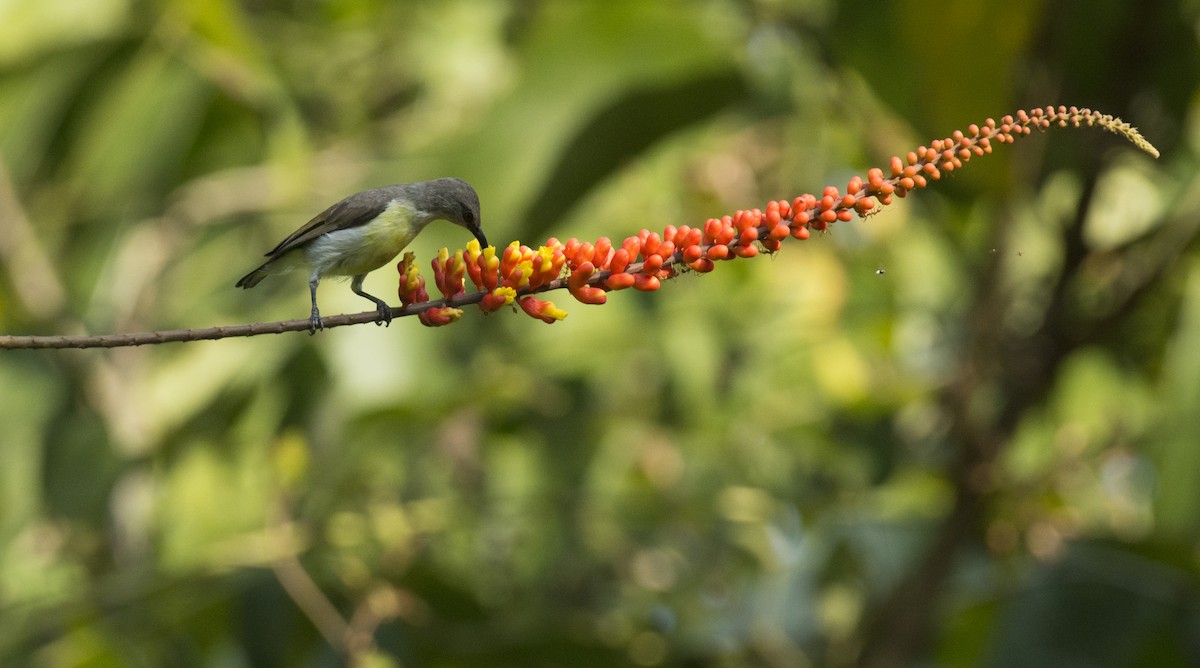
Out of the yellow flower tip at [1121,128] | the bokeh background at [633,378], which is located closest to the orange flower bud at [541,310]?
the yellow flower tip at [1121,128]

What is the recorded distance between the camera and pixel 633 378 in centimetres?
370

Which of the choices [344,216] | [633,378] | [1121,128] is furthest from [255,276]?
[633,378]

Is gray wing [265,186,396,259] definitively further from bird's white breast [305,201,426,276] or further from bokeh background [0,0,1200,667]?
bokeh background [0,0,1200,667]

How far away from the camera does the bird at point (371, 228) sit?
108 cm

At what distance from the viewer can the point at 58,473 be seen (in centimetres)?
255

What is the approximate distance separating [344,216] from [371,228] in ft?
0.16

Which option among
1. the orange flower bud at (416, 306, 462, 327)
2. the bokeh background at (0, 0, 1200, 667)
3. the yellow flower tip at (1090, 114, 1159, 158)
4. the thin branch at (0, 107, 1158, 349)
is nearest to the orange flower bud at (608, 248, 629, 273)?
the thin branch at (0, 107, 1158, 349)

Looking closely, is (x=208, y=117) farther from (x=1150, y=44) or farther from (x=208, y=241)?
(x=1150, y=44)

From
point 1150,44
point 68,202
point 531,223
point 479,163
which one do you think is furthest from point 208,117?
point 1150,44

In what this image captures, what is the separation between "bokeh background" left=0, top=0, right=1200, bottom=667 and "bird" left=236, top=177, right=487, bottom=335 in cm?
102

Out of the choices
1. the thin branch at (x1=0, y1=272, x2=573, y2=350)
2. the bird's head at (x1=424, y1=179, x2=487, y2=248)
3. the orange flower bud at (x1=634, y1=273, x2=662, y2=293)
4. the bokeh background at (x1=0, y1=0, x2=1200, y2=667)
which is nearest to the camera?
the thin branch at (x1=0, y1=272, x2=573, y2=350)

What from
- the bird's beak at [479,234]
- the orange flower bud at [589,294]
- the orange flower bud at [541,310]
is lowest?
the orange flower bud at [541,310]

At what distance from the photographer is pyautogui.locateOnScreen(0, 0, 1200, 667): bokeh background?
2.47m

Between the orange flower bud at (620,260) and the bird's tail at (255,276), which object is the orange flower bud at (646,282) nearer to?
the orange flower bud at (620,260)
